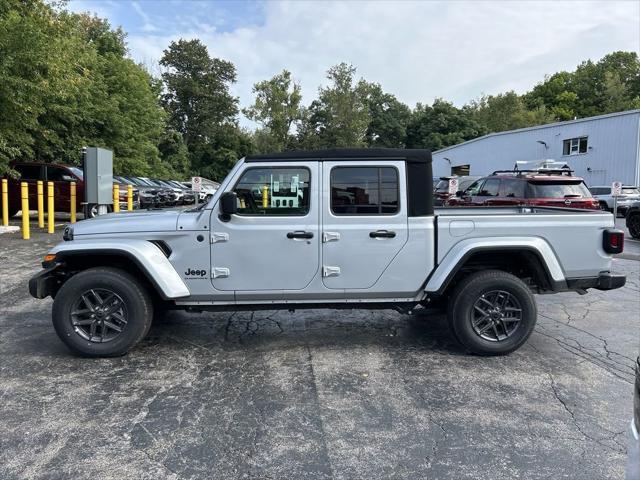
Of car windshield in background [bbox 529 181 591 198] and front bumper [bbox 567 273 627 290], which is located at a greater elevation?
car windshield in background [bbox 529 181 591 198]

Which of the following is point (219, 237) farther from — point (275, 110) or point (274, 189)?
point (275, 110)

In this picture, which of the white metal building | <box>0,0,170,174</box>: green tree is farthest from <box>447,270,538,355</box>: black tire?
the white metal building

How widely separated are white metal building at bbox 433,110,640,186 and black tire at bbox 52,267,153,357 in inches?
1131

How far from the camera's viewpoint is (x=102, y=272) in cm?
461

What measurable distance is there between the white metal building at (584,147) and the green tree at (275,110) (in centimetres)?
2610

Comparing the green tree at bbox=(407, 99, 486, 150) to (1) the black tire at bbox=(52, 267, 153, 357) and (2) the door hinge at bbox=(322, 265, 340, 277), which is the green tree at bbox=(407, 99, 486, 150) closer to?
(2) the door hinge at bbox=(322, 265, 340, 277)

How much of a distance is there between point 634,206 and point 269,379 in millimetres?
13395

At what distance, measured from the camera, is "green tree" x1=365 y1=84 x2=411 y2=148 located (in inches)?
3172

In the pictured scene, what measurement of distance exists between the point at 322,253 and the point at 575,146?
103ft

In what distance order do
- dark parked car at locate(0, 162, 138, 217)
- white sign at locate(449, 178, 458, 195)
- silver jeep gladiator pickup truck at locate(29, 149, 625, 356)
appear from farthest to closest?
white sign at locate(449, 178, 458, 195), dark parked car at locate(0, 162, 138, 217), silver jeep gladiator pickup truck at locate(29, 149, 625, 356)

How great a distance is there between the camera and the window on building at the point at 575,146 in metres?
30.6

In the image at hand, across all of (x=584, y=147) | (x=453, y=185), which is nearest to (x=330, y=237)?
(x=453, y=185)

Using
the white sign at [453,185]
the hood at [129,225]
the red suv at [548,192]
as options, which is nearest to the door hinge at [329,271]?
the hood at [129,225]

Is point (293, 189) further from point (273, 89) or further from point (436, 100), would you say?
point (436, 100)
